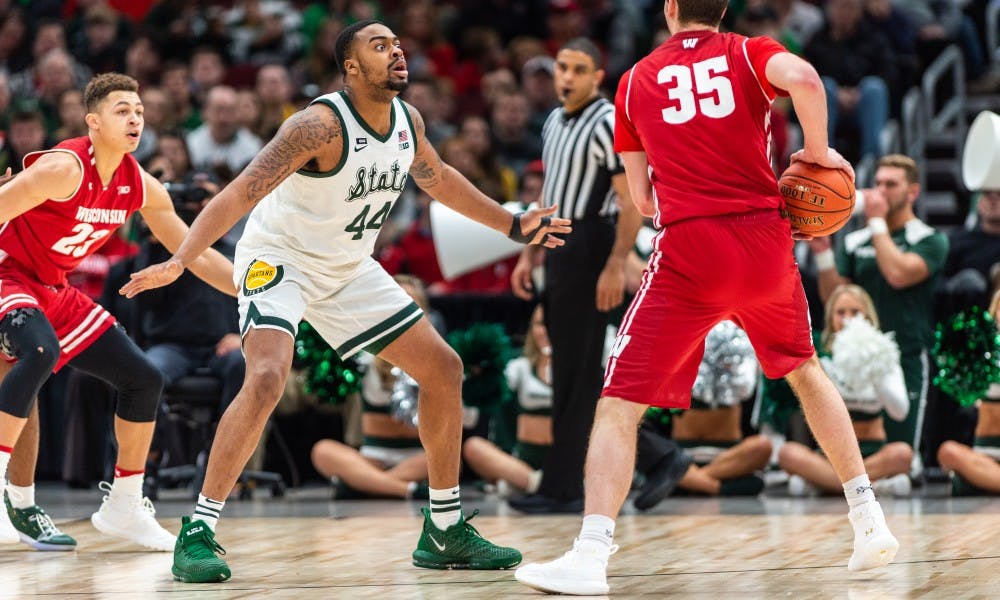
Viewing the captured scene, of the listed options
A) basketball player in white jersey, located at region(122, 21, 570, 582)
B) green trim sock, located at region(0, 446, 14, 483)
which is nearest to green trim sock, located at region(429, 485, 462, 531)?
basketball player in white jersey, located at region(122, 21, 570, 582)

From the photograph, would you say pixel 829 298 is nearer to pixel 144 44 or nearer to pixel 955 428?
pixel 955 428

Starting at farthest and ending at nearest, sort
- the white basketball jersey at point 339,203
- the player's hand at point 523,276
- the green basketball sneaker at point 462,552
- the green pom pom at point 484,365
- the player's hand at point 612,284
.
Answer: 1. the green pom pom at point 484,365
2. the player's hand at point 523,276
3. the player's hand at point 612,284
4. the green basketball sneaker at point 462,552
5. the white basketball jersey at point 339,203

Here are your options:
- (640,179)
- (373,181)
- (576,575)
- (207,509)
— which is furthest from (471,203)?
(576,575)

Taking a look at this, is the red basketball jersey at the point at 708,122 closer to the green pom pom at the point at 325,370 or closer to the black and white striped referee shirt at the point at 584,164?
the black and white striped referee shirt at the point at 584,164

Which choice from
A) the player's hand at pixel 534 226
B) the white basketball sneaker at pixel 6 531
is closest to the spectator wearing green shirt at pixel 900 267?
the player's hand at pixel 534 226

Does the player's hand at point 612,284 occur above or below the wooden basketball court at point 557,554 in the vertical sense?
above

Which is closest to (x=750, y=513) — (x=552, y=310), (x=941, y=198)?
(x=552, y=310)

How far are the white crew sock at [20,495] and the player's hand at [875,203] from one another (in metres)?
4.84

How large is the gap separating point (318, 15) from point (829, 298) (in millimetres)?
6468

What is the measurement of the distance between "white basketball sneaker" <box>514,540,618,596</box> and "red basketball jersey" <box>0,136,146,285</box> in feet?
8.07

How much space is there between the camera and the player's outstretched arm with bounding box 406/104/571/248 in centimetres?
562

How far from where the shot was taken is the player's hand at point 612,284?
287 inches

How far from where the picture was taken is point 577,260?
24.4ft

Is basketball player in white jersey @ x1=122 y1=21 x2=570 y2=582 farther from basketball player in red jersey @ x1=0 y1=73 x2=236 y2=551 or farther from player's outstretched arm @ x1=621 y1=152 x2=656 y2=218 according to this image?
basketball player in red jersey @ x1=0 y1=73 x2=236 y2=551
